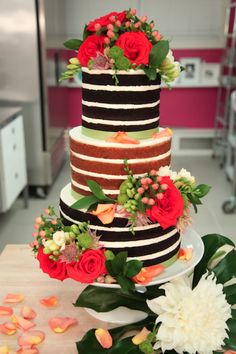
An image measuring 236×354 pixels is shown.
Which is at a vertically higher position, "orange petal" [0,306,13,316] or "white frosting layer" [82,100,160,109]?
"white frosting layer" [82,100,160,109]

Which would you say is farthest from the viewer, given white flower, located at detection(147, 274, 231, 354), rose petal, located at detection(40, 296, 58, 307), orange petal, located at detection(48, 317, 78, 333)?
rose petal, located at detection(40, 296, 58, 307)

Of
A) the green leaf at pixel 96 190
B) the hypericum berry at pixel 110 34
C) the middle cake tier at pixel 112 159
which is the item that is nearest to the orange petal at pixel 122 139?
the middle cake tier at pixel 112 159

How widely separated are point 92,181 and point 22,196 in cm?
274

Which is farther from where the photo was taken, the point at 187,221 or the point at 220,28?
the point at 220,28

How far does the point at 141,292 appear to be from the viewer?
121 centimetres

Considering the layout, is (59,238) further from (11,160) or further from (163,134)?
(11,160)

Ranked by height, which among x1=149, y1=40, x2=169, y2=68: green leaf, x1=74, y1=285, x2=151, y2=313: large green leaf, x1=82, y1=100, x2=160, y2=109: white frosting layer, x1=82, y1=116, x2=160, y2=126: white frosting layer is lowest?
x1=74, y1=285, x2=151, y2=313: large green leaf

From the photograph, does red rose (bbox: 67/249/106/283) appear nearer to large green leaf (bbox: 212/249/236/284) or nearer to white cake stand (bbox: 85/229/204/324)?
white cake stand (bbox: 85/229/204/324)

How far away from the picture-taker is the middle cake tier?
1096 mm

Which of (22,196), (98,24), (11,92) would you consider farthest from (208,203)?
(98,24)

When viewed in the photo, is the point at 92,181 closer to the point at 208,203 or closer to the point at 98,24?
the point at 98,24

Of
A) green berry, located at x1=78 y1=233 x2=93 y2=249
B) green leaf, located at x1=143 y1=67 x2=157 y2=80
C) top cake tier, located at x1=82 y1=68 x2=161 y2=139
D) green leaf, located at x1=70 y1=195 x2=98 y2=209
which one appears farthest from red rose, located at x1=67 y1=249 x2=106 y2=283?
green leaf, located at x1=143 y1=67 x2=157 y2=80

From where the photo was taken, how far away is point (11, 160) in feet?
10.1

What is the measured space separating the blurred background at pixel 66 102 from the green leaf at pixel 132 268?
196 cm
